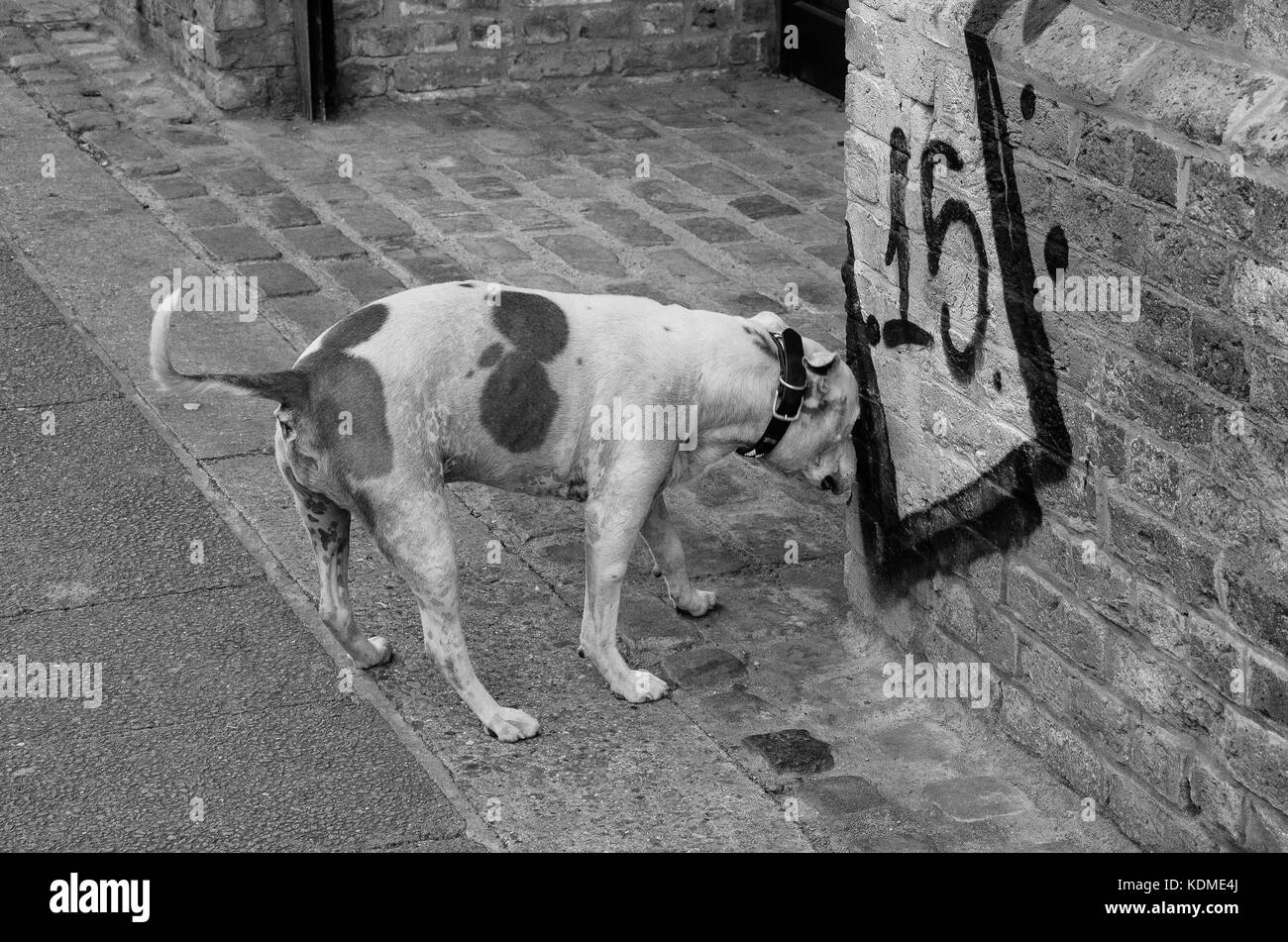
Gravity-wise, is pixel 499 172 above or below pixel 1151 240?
below

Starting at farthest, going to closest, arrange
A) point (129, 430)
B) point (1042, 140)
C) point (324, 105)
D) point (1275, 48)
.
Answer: point (324, 105) → point (129, 430) → point (1042, 140) → point (1275, 48)

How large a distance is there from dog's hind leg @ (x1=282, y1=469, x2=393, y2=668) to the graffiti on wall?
5.55 ft

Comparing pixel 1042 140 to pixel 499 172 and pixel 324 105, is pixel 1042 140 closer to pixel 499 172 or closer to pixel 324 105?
pixel 499 172

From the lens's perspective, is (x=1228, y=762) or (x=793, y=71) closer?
(x=1228, y=762)

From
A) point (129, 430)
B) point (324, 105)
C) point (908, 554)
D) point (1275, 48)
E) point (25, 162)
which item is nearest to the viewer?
point (1275, 48)

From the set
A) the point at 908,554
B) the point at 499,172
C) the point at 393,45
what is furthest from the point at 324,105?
the point at 908,554

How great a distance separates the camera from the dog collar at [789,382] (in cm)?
499

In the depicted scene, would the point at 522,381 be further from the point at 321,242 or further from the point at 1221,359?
the point at 321,242

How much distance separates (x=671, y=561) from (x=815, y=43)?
6.02 meters

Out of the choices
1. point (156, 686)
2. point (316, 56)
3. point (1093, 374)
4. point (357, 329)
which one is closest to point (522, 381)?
point (357, 329)

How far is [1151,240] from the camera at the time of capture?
4031 mm

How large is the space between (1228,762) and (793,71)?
7.60 metres

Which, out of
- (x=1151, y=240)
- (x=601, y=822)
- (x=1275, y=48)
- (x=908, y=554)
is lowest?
(x=601, y=822)

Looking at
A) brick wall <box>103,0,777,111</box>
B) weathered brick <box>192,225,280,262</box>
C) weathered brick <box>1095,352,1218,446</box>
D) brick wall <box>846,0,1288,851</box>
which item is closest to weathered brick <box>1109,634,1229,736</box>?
brick wall <box>846,0,1288,851</box>
